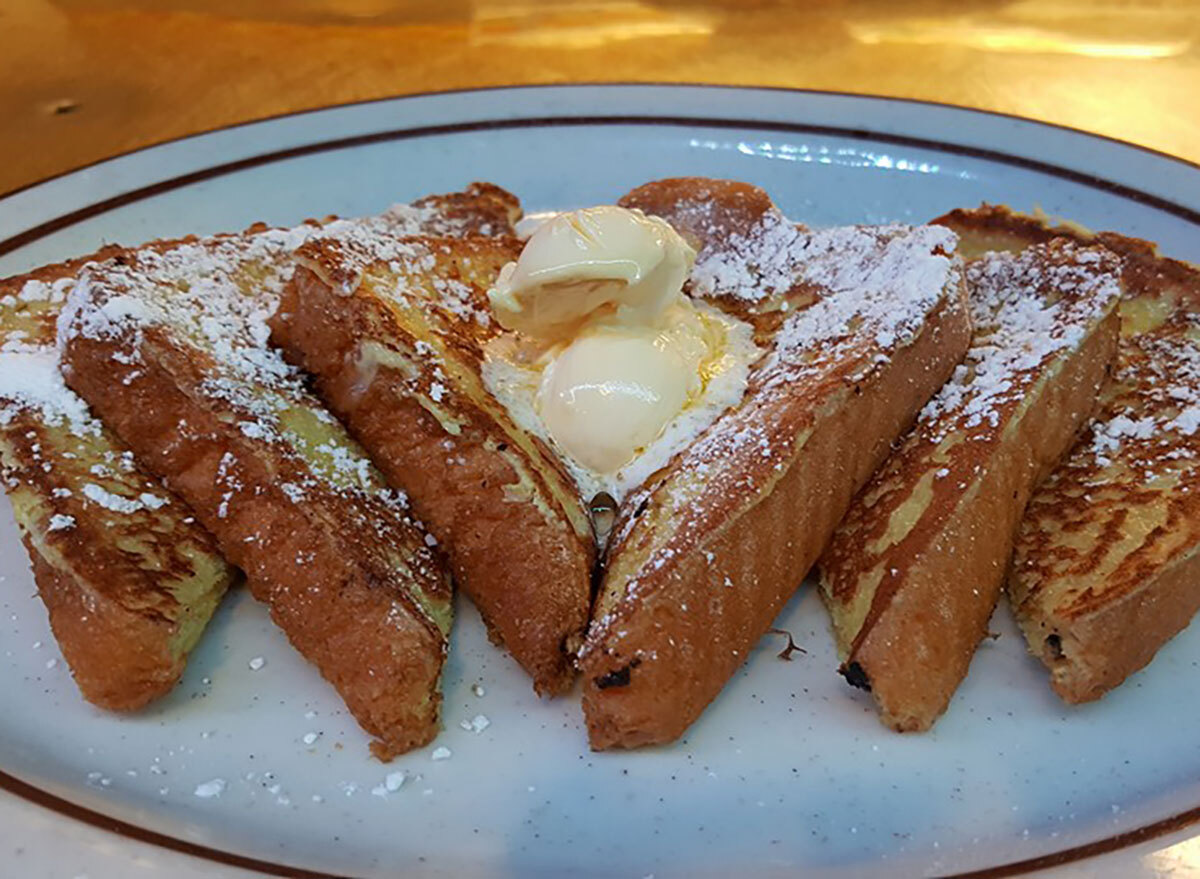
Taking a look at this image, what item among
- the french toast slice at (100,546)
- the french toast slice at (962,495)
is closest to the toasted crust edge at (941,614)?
the french toast slice at (962,495)

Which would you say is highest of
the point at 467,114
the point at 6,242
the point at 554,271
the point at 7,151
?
the point at 554,271

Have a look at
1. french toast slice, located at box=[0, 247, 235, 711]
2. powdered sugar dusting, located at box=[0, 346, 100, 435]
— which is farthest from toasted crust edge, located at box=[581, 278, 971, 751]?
powdered sugar dusting, located at box=[0, 346, 100, 435]

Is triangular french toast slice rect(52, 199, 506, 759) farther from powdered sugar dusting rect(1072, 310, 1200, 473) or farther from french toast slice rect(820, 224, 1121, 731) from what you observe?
powdered sugar dusting rect(1072, 310, 1200, 473)

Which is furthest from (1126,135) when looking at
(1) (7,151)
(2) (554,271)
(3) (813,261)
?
(1) (7,151)

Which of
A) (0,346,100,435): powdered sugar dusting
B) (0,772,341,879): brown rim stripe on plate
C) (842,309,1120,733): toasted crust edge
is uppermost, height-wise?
(842,309,1120,733): toasted crust edge

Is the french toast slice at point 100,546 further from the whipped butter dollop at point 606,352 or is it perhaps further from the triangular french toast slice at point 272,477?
the whipped butter dollop at point 606,352

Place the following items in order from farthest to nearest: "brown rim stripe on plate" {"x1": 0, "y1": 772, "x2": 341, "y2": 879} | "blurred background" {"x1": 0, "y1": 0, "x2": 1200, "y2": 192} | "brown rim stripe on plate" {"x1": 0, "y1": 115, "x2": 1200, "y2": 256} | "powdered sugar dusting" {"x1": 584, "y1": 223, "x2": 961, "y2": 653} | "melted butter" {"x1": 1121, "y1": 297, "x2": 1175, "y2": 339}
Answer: "blurred background" {"x1": 0, "y1": 0, "x2": 1200, "y2": 192} → "brown rim stripe on plate" {"x1": 0, "y1": 115, "x2": 1200, "y2": 256} → "melted butter" {"x1": 1121, "y1": 297, "x2": 1175, "y2": 339} → "powdered sugar dusting" {"x1": 584, "y1": 223, "x2": 961, "y2": 653} → "brown rim stripe on plate" {"x1": 0, "y1": 772, "x2": 341, "y2": 879}

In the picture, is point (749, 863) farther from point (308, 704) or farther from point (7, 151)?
point (7, 151)
